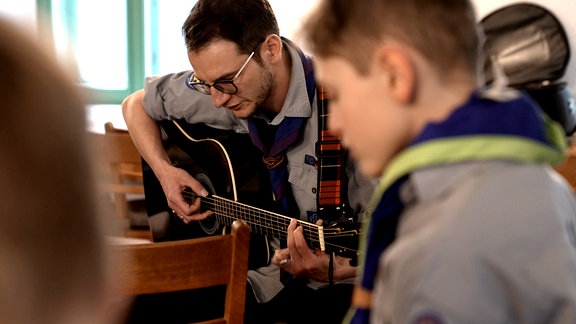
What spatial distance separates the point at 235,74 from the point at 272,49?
0.43 feet

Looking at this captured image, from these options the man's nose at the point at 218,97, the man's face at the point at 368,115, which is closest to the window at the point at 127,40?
the man's nose at the point at 218,97

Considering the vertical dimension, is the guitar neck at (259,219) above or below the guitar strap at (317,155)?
below

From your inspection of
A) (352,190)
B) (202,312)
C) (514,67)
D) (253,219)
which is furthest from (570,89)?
(202,312)

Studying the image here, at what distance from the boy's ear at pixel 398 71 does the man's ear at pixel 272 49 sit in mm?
1197

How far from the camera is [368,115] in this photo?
2.71 ft

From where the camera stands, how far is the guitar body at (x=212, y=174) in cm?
200

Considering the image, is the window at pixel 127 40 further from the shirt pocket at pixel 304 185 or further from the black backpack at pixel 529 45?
the shirt pocket at pixel 304 185

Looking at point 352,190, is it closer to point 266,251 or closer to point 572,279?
point 266,251

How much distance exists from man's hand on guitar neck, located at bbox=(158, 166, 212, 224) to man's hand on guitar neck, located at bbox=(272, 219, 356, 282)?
0.44 meters

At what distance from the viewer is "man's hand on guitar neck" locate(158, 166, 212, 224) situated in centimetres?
221

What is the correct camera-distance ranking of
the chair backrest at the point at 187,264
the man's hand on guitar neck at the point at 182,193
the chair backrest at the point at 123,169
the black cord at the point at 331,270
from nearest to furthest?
the chair backrest at the point at 187,264 → the black cord at the point at 331,270 → the man's hand on guitar neck at the point at 182,193 → the chair backrest at the point at 123,169

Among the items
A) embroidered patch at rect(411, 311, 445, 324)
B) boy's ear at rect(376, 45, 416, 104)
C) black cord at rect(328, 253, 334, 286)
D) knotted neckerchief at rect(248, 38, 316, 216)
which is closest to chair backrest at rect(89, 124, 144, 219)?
knotted neckerchief at rect(248, 38, 316, 216)

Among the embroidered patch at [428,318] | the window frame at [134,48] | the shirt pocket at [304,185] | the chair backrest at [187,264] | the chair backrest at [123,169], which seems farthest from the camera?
Answer: the window frame at [134,48]

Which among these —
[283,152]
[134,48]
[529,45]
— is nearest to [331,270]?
[283,152]
